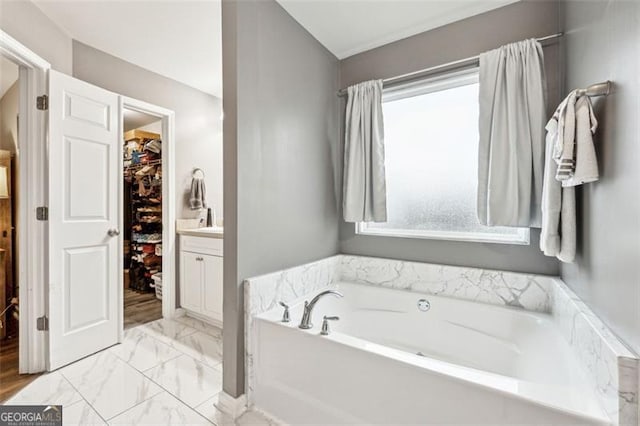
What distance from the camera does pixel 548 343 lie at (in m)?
1.39

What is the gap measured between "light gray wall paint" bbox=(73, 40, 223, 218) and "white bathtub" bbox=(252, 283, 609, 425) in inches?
85.1

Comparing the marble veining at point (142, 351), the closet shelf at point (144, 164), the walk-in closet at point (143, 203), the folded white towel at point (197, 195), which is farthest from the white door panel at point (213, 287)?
the closet shelf at point (144, 164)

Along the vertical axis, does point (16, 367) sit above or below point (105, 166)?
below

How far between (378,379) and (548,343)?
0.91 meters

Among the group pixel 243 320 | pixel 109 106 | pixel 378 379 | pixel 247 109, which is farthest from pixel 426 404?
pixel 109 106

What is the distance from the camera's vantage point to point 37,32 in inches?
77.0

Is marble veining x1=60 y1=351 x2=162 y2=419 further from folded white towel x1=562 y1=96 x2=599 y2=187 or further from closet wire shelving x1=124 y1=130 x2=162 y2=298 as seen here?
folded white towel x1=562 y1=96 x2=599 y2=187

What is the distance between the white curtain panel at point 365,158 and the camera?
217 centimetres

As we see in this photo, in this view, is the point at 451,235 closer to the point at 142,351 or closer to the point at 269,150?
the point at 269,150

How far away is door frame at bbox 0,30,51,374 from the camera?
1930mm

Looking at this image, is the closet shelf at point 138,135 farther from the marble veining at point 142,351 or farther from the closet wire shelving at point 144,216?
the marble veining at point 142,351

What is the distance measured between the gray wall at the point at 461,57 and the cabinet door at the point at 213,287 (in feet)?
3.95

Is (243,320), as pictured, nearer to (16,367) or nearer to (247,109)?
(247,109)

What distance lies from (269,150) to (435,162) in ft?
4.03
